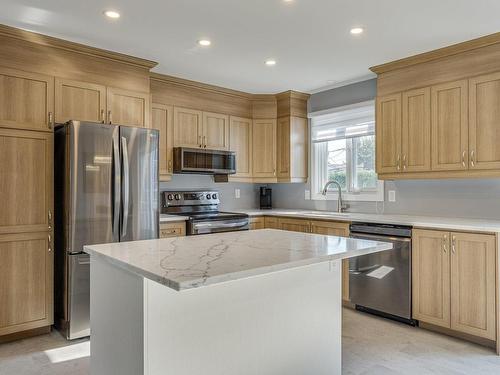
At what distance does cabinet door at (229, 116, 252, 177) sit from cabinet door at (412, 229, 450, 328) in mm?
2277

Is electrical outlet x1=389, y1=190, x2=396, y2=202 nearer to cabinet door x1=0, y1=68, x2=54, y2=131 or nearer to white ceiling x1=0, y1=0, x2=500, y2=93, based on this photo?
white ceiling x1=0, y1=0, x2=500, y2=93

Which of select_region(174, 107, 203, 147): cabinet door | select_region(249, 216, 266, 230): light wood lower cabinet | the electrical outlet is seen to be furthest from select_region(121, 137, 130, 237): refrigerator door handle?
the electrical outlet

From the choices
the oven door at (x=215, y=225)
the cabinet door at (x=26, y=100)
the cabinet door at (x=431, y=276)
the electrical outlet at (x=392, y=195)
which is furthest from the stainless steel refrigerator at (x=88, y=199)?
the electrical outlet at (x=392, y=195)

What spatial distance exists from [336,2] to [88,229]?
8.12 ft

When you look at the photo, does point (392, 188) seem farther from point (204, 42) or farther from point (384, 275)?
point (204, 42)

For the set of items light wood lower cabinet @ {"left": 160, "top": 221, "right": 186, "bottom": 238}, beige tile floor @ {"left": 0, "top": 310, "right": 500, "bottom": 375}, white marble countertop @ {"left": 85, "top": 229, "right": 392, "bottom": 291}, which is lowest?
beige tile floor @ {"left": 0, "top": 310, "right": 500, "bottom": 375}

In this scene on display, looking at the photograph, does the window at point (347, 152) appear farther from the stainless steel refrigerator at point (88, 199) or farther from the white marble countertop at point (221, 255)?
the stainless steel refrigerator at point (88, 199)

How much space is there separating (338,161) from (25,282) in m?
3.49

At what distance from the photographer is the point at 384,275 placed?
3434mm

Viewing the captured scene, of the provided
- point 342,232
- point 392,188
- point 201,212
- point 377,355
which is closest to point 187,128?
point 201,212

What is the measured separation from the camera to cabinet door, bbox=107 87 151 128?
3.46 m

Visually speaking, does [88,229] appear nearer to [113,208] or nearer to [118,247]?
[113,208]

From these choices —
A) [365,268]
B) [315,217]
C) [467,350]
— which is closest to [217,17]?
[315,217]

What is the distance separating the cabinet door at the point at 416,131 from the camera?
3.46 meters
